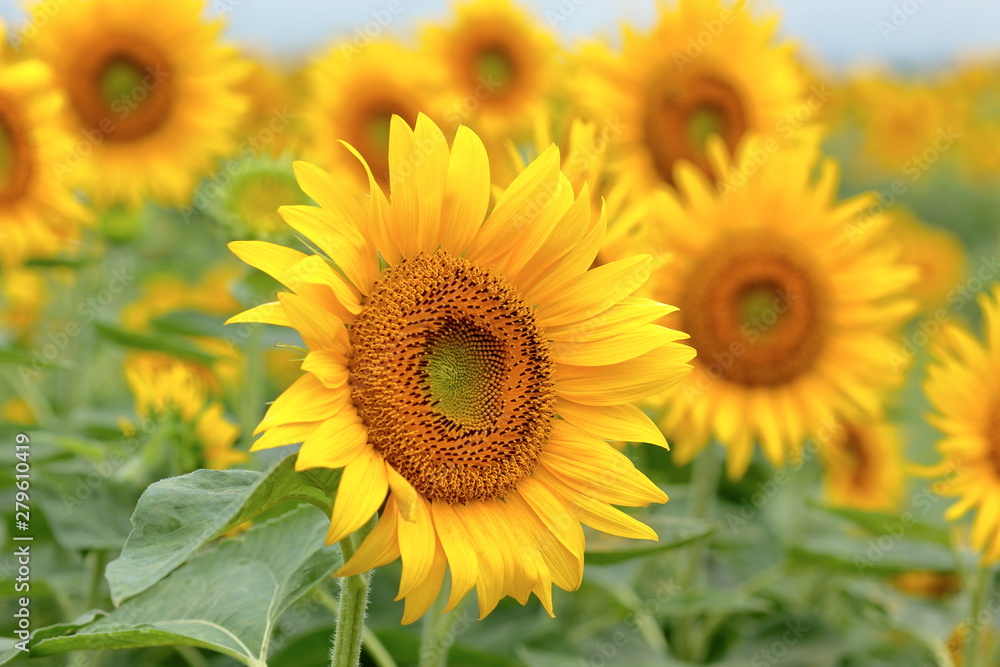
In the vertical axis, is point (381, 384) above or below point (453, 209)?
below

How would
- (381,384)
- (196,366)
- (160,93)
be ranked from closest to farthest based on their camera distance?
1. (381,384)
2. (196,366)
3. (160,93)

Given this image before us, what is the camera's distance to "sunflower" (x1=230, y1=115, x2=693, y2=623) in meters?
1.17

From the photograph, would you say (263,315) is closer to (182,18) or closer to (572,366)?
(572,366)

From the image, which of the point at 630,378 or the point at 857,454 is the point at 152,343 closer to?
the point at 630,378

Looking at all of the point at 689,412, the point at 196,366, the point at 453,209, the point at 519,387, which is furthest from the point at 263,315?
the point at 196,366


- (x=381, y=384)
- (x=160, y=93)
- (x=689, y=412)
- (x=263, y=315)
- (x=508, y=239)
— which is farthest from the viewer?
(x=160, y=93)

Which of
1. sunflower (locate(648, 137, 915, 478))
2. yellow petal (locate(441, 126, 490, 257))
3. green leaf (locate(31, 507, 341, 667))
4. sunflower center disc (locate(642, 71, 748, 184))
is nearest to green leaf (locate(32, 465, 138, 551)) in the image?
green leaf (locate(31, 507, 341, 667))

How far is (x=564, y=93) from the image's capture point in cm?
360

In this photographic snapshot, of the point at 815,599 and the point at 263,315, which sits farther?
the point at 815,599

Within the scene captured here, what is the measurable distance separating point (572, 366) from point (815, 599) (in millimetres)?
1999

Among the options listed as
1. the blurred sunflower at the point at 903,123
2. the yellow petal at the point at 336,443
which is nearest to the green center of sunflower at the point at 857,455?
the yellow petal at the point at 336,443

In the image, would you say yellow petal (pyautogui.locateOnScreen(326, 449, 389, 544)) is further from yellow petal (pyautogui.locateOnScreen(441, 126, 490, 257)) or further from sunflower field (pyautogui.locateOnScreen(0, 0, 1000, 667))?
yellow petal (pyautogui.locateOnScreen(441, 126, 490, 257))

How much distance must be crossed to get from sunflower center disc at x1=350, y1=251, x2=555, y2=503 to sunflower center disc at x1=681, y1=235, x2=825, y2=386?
54.2 inches

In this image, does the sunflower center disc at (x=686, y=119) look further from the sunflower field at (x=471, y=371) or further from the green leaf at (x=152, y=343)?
the green leaf at (x=152, y=343)
